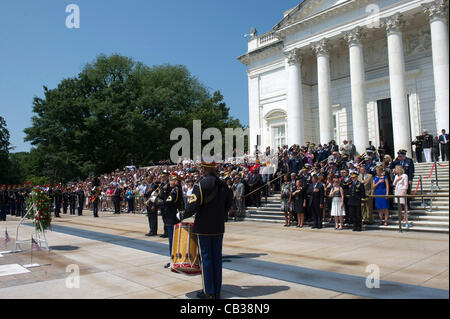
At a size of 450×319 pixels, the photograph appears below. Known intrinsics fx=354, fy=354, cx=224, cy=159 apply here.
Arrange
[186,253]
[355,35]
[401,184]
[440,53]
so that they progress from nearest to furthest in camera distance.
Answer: [186,253] < [401,184] < [440,53] < [355,35]

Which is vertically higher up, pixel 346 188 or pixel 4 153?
pixel 4 153

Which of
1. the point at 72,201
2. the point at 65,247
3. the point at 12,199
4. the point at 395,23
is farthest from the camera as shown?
the point at 12,199

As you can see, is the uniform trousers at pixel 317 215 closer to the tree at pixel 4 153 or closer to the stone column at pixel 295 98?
the stone column at pixel 295 98

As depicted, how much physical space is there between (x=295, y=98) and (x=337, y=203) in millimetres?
17079

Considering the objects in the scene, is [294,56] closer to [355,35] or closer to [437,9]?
[355,35]

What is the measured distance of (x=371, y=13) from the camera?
2381cm

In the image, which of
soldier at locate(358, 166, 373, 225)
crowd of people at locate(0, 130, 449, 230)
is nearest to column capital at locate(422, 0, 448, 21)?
crowd of people at locate(0, 130, 449, 230)

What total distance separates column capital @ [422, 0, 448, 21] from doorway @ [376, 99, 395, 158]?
6.64 metres

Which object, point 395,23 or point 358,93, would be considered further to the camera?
point 358,93

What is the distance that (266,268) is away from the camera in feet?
23.5

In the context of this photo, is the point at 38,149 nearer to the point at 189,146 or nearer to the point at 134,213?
the point at 189,146

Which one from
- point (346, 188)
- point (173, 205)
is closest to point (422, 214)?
point (346, 188)

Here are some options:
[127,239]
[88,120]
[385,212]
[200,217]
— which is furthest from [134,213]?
[88,120]
